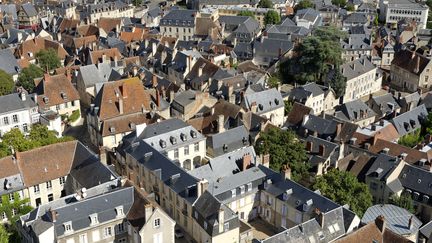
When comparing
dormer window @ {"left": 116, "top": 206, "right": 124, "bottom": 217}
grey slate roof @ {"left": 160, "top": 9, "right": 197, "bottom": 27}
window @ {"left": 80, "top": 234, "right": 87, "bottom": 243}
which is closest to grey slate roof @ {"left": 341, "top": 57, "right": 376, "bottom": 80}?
grey slate roof @ {"left": 160, "top": 9, "right": 197, "bottom": 27}

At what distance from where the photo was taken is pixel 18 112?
219 feet

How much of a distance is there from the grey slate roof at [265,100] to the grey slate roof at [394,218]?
82.6 ft

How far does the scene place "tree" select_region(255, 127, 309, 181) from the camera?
5925cm

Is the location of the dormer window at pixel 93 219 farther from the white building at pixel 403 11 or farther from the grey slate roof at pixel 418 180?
the white building at pixel 403 11

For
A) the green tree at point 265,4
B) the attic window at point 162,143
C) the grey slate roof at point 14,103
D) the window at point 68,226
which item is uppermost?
the green tree at point 265,4

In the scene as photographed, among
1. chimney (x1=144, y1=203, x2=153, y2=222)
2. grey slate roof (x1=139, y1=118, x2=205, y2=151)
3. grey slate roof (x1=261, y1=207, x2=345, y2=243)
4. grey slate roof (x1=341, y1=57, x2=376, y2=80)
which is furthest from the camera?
grey slate roof (x1=341, y1=57, x2=376, y2=80)

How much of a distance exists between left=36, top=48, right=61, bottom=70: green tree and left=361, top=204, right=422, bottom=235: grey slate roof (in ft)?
191

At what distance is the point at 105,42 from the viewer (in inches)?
3947

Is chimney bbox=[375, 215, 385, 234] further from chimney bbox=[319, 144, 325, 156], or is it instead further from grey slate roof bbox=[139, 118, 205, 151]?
grey slate roof bbox=[139, 118, 205, 151]

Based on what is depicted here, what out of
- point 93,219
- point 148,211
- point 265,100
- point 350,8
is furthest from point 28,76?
point 350,8

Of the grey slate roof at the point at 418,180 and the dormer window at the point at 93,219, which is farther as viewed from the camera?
the grey slate roof at the point at 418,180

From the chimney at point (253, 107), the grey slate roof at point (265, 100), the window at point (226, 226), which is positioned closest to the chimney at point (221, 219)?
the window at point (226, 226)

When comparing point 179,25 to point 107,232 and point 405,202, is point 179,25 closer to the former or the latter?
point 405,202

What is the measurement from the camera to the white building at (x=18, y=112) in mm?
66250
